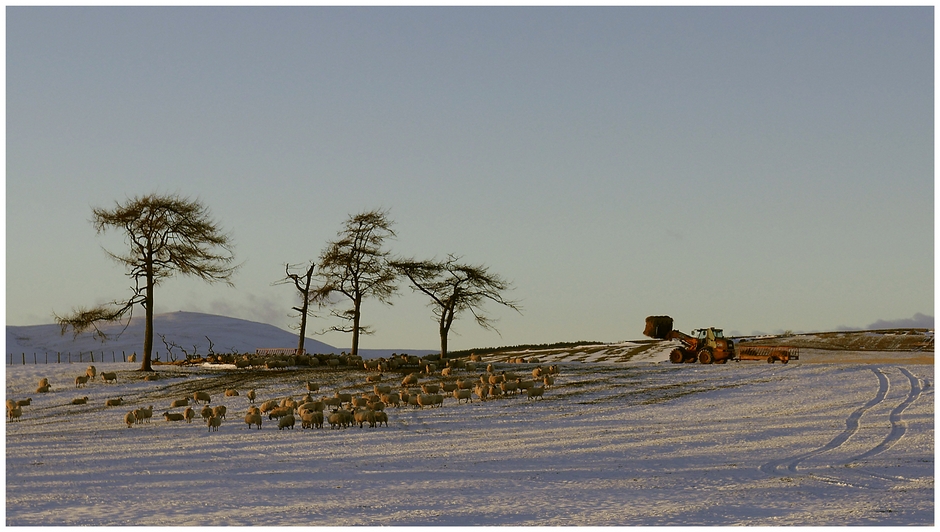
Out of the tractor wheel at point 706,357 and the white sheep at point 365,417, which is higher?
the tractor wheel at point 706,357

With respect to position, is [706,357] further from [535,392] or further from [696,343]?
[535,392]

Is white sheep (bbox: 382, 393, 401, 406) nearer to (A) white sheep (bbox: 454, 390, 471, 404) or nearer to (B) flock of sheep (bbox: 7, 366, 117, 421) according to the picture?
(A) white sheep (bbox: 454, 390, 471, 404)

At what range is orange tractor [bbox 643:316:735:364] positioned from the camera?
54.3m

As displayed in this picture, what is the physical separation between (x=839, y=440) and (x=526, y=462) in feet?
29.6

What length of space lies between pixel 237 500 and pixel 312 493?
1.55 metres

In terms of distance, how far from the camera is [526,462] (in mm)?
23859

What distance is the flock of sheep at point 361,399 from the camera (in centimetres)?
3212

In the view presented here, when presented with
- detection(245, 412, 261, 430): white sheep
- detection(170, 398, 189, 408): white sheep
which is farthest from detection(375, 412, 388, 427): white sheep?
detection(170, 398, 189, 408): white sheep

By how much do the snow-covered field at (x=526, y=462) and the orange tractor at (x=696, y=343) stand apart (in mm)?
11247

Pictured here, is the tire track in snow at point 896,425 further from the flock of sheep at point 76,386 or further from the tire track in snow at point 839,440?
the flock of sheep at point 76,386

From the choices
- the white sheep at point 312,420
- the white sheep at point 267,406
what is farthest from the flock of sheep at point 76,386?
the white sheep at point 312,420

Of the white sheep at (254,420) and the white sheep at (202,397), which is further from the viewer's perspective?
the white sheep at (202,397)

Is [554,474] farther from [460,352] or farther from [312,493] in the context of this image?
[460,352]

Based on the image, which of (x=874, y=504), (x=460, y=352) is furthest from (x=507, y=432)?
(x=460, y=352)
